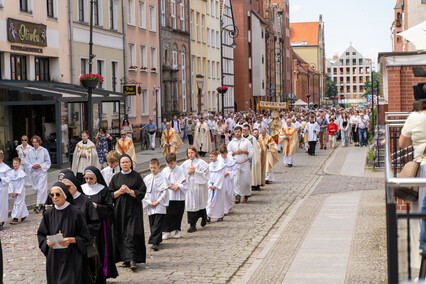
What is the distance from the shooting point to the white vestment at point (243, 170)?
1830cm

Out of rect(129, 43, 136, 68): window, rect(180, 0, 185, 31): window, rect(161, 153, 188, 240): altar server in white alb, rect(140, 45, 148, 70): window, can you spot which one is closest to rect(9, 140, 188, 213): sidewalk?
rect(129, 43, 136, 68): window

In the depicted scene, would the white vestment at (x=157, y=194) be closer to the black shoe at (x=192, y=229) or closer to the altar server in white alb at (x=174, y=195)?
the altar server in white alb at (x=174, y=195)

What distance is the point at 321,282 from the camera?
9.55 m

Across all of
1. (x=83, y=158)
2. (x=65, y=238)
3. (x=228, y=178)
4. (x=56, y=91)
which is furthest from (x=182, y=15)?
(x=65, y=238)

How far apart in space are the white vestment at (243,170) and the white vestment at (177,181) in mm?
4992

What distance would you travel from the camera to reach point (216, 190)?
611 inches

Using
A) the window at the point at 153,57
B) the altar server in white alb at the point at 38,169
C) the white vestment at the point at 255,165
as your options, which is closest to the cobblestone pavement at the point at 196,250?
the altar server in white alb at the point at 38,169

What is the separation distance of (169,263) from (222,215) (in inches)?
172

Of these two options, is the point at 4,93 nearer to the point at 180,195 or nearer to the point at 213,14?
the point at 180,195

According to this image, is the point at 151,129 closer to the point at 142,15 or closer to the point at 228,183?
the point at 142,15

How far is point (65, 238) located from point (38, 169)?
10065 mm

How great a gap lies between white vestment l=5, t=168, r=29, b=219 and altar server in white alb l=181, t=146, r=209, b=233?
3879 mm

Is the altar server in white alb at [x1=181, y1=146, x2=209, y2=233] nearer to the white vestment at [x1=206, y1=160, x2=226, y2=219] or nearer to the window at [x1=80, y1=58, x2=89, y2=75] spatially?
the white vestment at [x1=206, y1=160, x2=226, y2=219]

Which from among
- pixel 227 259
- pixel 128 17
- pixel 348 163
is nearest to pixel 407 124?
pixel 227 259
